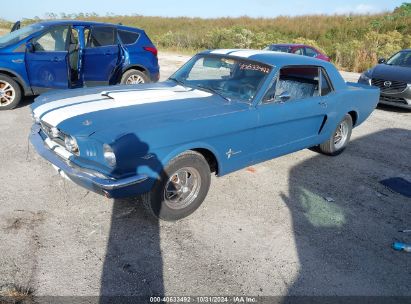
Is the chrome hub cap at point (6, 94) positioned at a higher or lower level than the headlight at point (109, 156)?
lower

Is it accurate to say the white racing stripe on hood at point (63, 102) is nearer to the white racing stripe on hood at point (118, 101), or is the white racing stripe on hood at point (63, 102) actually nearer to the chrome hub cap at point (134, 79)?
the white racing stripe on hood at point (118, 101)

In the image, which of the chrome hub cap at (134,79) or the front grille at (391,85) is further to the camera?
the front grille at (391,85)

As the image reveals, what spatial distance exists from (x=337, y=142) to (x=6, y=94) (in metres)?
6.08

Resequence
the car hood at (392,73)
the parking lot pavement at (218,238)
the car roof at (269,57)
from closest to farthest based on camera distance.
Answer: the parking lot pavement at (218,238) < the car roof at (269,57) < the car hood at (392,73)

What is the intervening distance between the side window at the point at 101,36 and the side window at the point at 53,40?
19.0 inches

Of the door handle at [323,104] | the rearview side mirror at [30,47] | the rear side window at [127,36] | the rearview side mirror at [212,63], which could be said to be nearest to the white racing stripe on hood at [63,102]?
the rearview side mirror at [212,63]

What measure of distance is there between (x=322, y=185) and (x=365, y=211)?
69 cm

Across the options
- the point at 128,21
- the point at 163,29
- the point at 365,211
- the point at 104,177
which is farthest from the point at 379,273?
the point at 128,21

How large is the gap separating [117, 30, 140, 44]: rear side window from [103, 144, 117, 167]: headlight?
549 centimetres

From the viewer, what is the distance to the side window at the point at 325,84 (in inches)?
195

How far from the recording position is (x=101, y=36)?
744 centimetres

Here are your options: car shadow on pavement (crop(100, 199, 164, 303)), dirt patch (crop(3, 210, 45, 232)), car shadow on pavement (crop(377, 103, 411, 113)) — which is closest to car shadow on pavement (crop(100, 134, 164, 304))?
car shadow on pavement (crop(100, 199, 164, 303))

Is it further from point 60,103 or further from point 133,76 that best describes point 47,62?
point 60,103

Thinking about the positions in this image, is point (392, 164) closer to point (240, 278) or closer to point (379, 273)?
point (379, 273)
